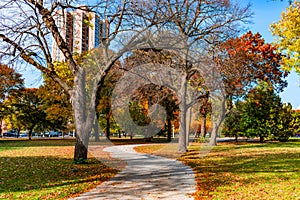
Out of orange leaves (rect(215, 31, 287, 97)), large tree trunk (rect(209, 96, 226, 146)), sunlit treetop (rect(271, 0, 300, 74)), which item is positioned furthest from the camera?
large tree trunk (rect(209, 96, 226, 146))

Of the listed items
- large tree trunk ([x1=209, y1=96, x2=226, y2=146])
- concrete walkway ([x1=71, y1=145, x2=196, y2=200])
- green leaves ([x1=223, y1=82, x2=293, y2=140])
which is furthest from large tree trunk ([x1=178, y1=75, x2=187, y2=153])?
green leaves ([x1=223, y1=82, x2=293, y2=140])

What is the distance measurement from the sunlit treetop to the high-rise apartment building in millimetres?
12814

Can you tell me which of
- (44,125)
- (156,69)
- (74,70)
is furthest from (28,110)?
(74,70)

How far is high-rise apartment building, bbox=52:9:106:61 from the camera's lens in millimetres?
11047

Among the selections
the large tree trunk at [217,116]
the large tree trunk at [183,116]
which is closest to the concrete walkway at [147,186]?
the large tree trunk at [183,116]

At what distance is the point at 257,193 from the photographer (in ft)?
21.7

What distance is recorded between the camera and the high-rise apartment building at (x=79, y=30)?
11.0 meters

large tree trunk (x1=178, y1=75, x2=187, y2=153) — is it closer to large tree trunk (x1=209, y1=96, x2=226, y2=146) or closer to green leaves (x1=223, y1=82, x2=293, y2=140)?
large tree trunk (x1=209, y1=96, x2=226, y2=146)

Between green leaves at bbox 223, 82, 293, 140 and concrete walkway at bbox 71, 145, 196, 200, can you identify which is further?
green leaves at bbox 223, 82, 293, 140

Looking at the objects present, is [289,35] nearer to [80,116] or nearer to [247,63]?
[247,63]

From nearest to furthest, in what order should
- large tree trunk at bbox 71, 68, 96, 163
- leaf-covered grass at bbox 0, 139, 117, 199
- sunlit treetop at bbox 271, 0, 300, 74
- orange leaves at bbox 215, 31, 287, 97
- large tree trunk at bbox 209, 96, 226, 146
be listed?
1. leaf-covered grass at bbox 0, 139, 117, 199
2. large tree trunk at bbox 71, 68, 96, 163
3. orange leaves at bbox 215, 31, 287, 97
4. sunlit treetop at bbox 271, 0, 300, 74
5. large tree trunk at bbox 209, 96, 226, 146

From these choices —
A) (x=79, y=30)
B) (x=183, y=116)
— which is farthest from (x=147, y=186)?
(x=183, y=116)

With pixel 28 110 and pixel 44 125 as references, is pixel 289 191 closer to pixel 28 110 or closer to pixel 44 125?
pixel 28 110

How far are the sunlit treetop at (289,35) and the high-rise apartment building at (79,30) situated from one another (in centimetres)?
1281
